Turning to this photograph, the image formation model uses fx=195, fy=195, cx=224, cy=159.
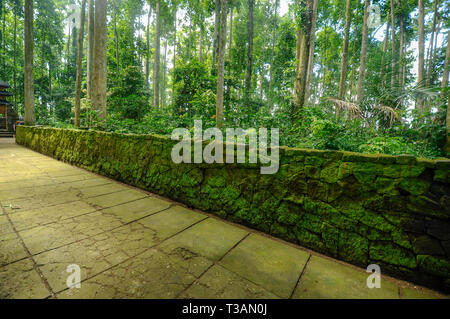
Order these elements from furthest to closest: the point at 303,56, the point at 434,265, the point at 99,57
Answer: the point at 99,57, the point at 303,56, the point at 434,265

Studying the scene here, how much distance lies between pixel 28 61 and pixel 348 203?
54.6 ft

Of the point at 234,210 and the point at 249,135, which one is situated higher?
the point at 249,135

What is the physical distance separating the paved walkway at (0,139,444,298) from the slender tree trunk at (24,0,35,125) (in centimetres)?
1187

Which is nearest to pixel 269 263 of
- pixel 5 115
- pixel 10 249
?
pixel 10 249

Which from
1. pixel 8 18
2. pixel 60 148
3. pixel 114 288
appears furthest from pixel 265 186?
pixel 8 18

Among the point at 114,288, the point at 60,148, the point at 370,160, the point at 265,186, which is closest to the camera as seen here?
the point at 114,288

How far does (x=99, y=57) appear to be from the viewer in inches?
258

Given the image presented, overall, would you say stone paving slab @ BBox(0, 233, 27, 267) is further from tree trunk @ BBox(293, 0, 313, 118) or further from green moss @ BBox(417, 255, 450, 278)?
tree trunk @ BBox(293, 0, 313, 118)

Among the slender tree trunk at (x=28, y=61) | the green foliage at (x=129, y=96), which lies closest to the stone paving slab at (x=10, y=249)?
the green foliage at (x=129, y=96)

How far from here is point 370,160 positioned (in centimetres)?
181

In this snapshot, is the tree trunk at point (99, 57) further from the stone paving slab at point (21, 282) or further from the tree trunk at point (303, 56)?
the tree trunk at point (303, 56)

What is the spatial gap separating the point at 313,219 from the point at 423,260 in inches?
34.0

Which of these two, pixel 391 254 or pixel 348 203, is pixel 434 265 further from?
pixel 348 203

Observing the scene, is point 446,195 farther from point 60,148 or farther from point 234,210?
point 60,148
